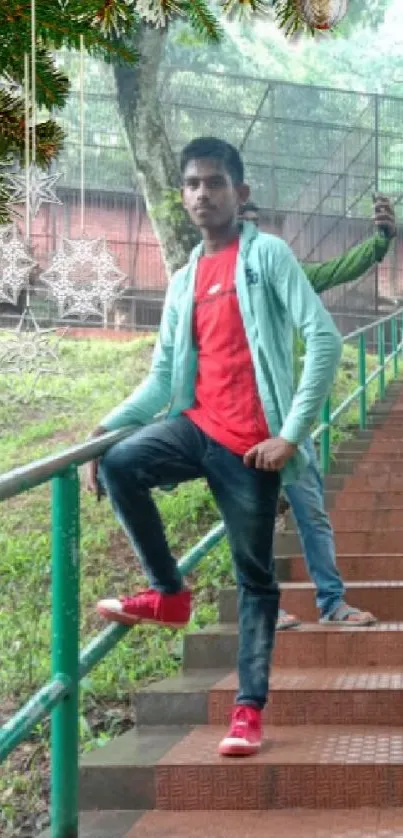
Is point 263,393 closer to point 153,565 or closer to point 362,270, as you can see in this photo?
point 153,565

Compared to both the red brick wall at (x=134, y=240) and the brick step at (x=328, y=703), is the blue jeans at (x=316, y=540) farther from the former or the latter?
the red brick wall at (x=134, y=240)

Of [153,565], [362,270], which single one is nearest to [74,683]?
[153,565]

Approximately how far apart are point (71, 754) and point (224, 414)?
0.87 meters

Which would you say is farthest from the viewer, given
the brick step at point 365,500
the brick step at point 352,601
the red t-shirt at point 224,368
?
the brick step at point 365,500

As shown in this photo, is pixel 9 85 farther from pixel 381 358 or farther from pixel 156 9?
pixel 381 358

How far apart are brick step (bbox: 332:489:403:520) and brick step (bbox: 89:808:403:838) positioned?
375 cm

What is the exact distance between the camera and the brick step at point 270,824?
124 inches

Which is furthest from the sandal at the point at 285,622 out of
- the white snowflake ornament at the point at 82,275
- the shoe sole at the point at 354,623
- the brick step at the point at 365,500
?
the brick step at the point at 365,500

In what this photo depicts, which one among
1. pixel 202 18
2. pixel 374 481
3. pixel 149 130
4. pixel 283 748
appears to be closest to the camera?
pixel 202 18

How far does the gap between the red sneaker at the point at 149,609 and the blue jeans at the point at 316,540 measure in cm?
148

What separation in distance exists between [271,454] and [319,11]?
109cm

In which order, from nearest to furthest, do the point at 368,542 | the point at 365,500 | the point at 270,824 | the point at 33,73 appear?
the point at 33,73 → the point at 270,824 → the point at 368,542 → the point at 365,500

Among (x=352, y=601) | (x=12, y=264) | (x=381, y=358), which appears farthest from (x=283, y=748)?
(x=381, y=358)

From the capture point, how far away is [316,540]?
197 inches
